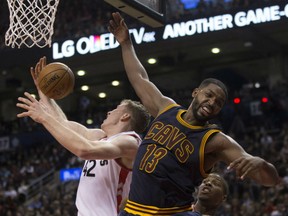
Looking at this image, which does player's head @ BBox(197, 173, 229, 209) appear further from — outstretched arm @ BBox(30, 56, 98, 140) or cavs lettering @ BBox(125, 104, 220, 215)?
outstretched arm @ BBox(30, 56, 98, 140)

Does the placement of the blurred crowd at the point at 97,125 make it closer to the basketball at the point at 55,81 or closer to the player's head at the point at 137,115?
the player's head at the point at 137,115

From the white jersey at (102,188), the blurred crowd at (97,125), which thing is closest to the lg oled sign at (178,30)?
the blurred crowd at (97,125)

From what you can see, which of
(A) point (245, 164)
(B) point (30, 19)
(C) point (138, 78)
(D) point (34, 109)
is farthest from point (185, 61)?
(A) point (245, 164)

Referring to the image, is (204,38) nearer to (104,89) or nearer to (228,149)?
(104,89)

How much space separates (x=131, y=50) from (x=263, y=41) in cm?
1421

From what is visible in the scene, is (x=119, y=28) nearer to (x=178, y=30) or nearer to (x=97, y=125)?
(x=178, y=30)

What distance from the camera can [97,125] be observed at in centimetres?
1833

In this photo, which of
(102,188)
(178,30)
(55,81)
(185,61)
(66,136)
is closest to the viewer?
(66,136)

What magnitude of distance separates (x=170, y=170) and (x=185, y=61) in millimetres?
16822

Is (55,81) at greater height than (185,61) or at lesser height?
lesser

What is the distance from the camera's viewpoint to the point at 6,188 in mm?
16984

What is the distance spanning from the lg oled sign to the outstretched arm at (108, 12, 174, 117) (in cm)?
1124

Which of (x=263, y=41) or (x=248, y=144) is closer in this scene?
(x=248, y=144)

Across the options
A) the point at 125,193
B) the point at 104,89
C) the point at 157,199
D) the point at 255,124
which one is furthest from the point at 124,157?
the point at 104,89
